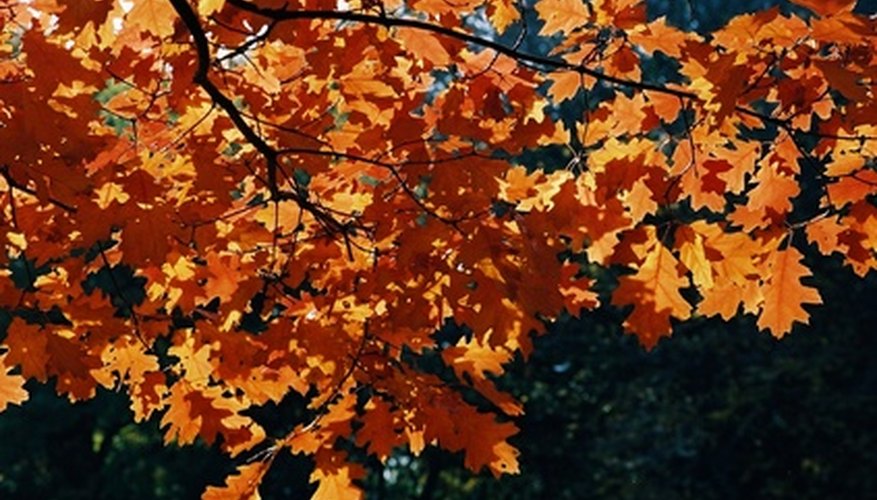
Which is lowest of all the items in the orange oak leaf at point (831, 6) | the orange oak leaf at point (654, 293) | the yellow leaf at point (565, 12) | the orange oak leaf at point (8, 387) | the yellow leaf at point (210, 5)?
the orange oak leaf at point (8, 387)

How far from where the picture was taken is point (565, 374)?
15.1 m

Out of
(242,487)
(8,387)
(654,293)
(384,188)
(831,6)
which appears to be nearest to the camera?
A: (831,6)

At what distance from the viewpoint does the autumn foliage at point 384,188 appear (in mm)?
2699

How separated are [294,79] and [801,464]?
38.5 ft

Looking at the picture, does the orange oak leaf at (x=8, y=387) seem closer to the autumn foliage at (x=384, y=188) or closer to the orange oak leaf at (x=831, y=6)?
the autumn foliage at (x=384, y=188)

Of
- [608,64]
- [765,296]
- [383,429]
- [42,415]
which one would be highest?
[42,415]

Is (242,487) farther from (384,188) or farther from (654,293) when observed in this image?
(654,293)

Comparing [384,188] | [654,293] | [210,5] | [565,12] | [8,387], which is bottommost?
[8,387]

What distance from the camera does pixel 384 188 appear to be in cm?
310

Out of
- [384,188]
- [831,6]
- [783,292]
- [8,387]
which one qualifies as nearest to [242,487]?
[8,387]

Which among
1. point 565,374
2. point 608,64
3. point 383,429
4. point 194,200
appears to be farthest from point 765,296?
point 565,374

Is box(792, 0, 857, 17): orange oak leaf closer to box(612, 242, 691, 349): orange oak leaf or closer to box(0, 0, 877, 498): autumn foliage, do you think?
box(0, 0, 877, 498): autumn foliage

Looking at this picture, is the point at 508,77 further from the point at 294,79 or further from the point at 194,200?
the point at 194,200

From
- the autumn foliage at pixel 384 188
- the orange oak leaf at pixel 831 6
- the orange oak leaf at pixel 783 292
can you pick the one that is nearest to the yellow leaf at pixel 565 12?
the autumn foliage at pixel 384 188
